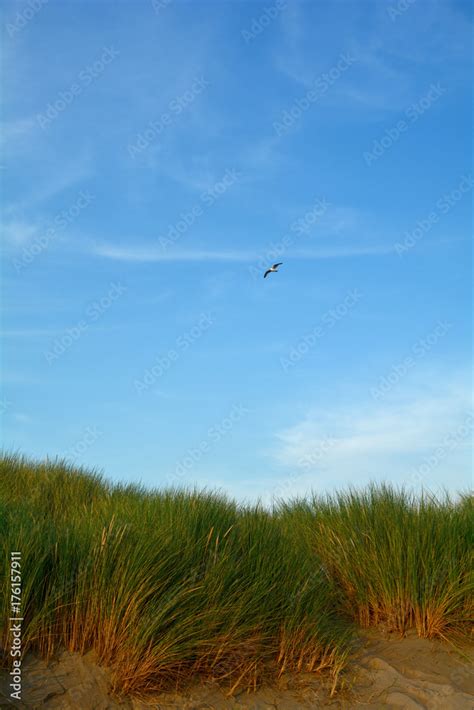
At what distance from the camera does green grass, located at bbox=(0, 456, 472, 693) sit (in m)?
4.52

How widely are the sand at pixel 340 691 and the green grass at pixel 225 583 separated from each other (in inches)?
3.9

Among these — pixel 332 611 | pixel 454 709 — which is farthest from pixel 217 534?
pixel 454 709

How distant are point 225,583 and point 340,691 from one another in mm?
1098

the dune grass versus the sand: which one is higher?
the dune grass

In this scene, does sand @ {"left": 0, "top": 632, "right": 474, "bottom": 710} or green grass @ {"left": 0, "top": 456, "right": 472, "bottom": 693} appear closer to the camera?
sand @ {"left": 0, "top": 632, "right": 474, "bottom": 710}

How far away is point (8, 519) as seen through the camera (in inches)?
197

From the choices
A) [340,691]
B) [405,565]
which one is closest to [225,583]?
[340,691]

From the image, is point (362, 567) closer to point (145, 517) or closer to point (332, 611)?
point (332, 611)

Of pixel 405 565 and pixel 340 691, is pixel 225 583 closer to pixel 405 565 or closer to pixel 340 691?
pixel 340 691

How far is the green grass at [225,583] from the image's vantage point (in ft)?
14.8

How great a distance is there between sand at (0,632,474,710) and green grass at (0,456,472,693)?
0.32 ft

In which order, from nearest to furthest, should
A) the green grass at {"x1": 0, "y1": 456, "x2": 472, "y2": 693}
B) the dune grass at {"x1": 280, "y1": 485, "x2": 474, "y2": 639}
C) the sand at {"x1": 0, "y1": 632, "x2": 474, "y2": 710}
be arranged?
1. the sand at {"x1": 0, "y1": 632, "x2": 474, "y2": 710}
2. the green grass at {"x1": 0, "y1": 456, "x2": 472, "y2": 693}
3. the dune grass at {"x1": 280, "y1": 485, "x2": 474, "y2": 639}

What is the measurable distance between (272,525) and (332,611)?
33.1 inches

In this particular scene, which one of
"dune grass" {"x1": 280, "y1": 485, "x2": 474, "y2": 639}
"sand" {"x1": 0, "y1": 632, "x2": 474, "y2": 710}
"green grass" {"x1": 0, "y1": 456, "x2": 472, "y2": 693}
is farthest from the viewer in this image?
"dune grass" {"x1": 280, "y1": 485, "x2": 474, "y2": 639}
